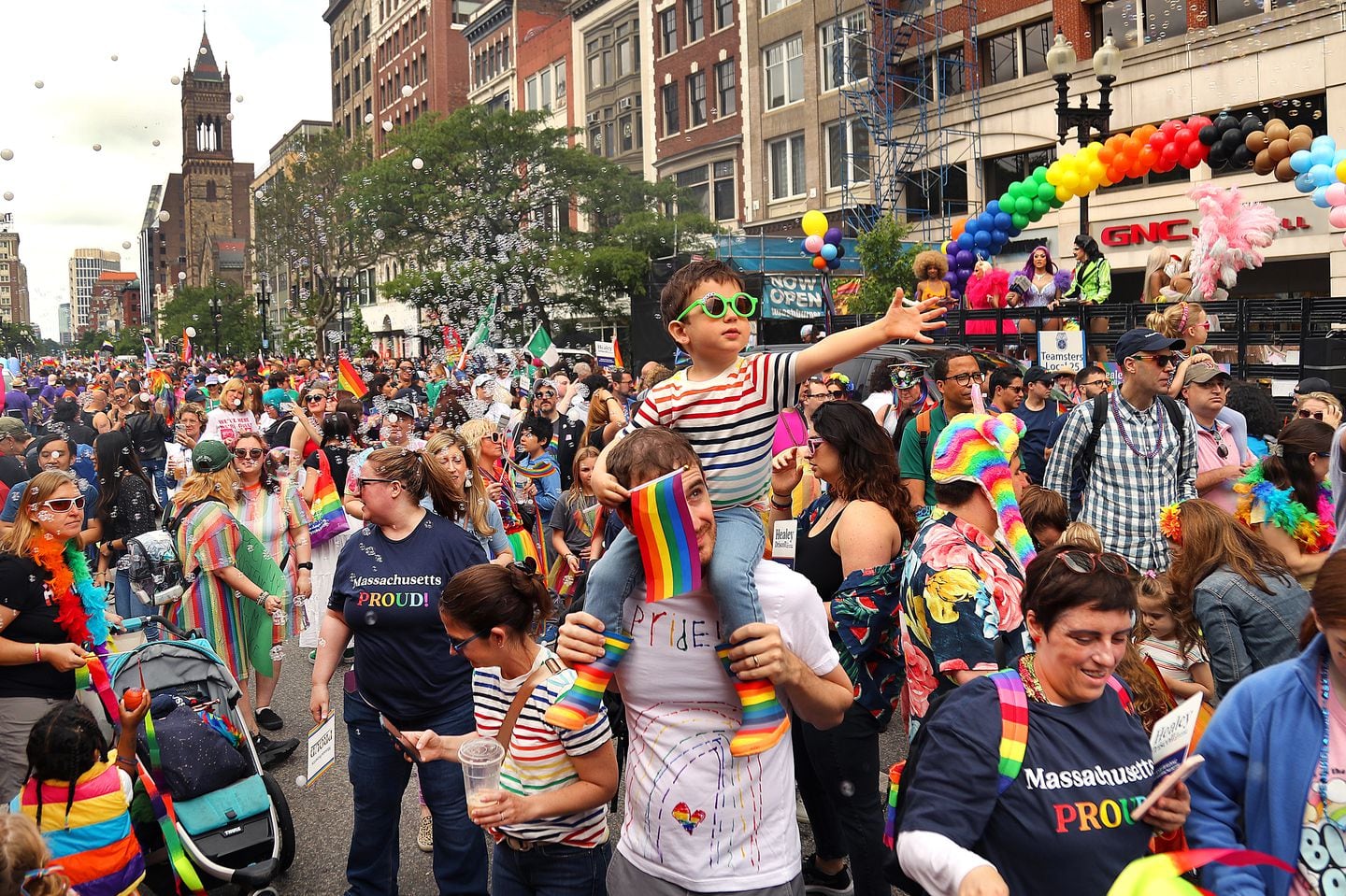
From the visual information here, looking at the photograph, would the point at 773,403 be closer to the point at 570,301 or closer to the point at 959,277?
the point at 959,277

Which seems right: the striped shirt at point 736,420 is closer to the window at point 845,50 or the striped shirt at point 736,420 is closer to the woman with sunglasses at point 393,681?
the woman with sunglasses at point 393,681

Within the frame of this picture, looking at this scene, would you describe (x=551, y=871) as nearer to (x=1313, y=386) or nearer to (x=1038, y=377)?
(x=1038, y=377)

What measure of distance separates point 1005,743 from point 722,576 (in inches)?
28.7

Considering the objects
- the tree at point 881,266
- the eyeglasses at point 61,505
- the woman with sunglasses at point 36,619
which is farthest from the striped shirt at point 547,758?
the tree at point 881,266

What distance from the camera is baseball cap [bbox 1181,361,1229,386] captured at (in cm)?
635

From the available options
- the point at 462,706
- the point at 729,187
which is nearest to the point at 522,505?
the point at 462,706

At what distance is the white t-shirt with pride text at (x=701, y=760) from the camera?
2641 mm

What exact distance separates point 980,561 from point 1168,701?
785 mm

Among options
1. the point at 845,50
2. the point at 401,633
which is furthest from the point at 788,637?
the point at 845,50

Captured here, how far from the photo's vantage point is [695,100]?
39969mm

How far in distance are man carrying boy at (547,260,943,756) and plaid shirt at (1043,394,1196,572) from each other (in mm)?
3018

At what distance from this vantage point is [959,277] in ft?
50.9

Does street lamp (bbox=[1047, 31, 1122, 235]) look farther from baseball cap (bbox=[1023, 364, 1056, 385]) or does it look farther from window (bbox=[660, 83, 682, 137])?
window (bbox=[660, 83, 682, 137])

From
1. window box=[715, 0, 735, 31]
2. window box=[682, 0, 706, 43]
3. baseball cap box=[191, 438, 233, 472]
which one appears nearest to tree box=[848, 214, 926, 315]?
baseball cap box=[191, 438, 233, 472]
